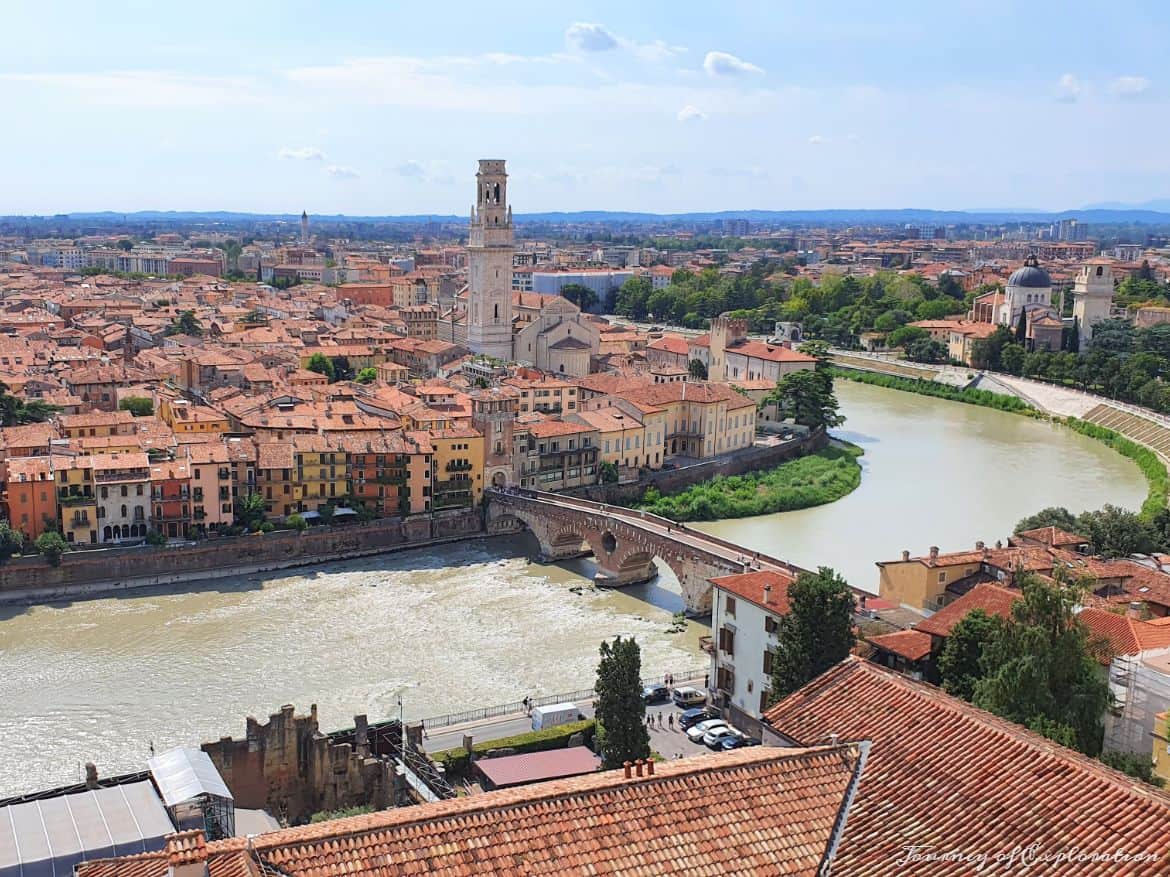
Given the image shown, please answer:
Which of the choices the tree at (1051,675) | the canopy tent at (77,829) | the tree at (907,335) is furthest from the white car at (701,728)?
the tree at (907,335)

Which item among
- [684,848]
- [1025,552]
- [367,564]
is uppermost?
[684,848]

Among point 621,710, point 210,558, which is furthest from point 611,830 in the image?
point 210,558

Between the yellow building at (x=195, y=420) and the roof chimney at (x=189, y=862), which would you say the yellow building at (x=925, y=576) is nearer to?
the roof chimney at (x=189, y=862)

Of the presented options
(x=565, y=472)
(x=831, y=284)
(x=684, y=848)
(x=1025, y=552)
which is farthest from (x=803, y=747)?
(x=831, y=284)

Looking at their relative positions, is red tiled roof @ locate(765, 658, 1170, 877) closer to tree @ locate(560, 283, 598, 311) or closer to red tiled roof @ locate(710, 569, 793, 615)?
red tiled roof @ locate(710, 569, 793, 615)

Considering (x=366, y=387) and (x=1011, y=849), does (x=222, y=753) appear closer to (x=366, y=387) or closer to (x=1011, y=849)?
(x=1011, y=849)

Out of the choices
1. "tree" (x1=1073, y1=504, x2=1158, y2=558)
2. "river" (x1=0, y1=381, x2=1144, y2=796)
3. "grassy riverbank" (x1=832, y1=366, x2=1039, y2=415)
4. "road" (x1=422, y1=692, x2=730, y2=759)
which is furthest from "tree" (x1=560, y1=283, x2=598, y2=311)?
"road" (x1=422, y1=692, x2=730, y2=759)
